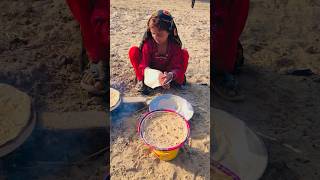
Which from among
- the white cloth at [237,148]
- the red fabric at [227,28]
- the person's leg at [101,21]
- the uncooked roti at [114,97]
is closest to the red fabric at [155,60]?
the uncooked roti at [114,97]

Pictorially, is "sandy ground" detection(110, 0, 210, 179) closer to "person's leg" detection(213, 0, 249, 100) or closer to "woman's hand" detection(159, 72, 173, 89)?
"woman's hand" detection(159, 72, 173, 89)

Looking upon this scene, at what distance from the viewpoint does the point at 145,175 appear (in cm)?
266

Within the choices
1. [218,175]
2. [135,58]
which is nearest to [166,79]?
[135,58]

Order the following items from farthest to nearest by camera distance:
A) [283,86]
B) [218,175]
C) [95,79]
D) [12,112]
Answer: [283,86], [95,79], [12,112], [218,175]

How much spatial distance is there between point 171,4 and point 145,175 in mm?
988

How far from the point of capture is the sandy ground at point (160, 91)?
2.69 meters

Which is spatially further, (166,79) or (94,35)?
(94,35)

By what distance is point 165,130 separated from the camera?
2.71 meters

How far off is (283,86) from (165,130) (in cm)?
197

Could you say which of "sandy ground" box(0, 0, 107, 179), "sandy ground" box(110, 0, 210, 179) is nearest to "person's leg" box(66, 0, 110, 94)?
"sandy ground" box(0, 0, 107, 179)

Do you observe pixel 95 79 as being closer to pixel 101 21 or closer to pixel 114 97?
pixel 101 21

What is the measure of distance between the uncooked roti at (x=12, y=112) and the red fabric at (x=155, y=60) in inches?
38.4

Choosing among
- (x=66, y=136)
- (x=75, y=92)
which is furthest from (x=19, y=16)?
(x=66, y=136)

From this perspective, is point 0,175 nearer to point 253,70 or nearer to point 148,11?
point 148,11
